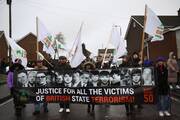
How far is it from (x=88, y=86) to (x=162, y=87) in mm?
2121

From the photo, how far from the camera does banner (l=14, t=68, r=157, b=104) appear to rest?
1147cm

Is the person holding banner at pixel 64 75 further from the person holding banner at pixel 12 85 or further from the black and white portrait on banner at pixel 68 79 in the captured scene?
the person holding banner at pixel 12 85

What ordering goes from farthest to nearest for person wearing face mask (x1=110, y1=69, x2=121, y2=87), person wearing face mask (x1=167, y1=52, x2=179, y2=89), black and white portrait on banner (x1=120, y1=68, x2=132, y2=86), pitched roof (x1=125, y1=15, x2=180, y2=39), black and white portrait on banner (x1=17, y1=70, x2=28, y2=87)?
1. pitched roof (x1=125, y1=15, x2=180, y2=39)
2. person wearing face mask (x1=167, y1=52, x2=179, y2=89)
3. black and white portrait on banner (x1=17, y1=70, x2=28, y2=87)
4. person wearing face mask (x1=110, y1=69, x2=121, y2=87)
5. black and white portrait on banner (x1=120, y1=68, x2=132, y2=86)

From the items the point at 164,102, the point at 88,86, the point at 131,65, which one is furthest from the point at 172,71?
the point at 88,86

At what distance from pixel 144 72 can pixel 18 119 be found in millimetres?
3734

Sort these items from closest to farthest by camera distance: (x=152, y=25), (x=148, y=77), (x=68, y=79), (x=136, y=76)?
(x=148, y=77) < (x=136, y=76) < (x=68, y=79) < (x=152, y=25)

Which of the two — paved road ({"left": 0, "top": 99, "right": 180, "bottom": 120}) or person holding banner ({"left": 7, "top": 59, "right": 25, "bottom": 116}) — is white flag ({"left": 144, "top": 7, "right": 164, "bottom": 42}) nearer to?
paved road ({"left": 0, "top": 99, "right": 180, "bottom": 120})

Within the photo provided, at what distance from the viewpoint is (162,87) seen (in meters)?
11.3

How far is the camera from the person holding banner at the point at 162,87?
11289 millimetres

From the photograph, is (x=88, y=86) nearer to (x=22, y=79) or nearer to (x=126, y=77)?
(x=126, y=77)

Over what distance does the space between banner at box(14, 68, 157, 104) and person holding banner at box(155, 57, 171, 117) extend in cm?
16

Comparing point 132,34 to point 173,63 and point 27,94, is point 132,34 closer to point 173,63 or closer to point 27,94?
point 173,63

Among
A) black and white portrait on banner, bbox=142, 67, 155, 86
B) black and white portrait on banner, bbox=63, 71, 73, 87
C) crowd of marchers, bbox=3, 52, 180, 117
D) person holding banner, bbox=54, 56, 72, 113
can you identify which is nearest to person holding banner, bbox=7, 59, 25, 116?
crowd of marchers, bbox=3, 52, 180, 117

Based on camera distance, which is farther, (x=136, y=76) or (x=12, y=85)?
(x=12, y=85)
